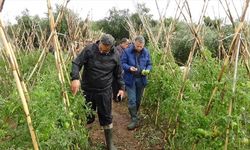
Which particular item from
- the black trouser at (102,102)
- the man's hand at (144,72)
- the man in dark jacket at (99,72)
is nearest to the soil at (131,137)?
the black trouser at (102,102)

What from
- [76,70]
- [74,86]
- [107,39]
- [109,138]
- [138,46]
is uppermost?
[107,39]

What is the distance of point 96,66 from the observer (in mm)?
5172

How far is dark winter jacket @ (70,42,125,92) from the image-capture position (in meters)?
5.14

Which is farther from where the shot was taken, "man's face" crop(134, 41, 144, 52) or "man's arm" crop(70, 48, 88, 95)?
"man's face" crop(134, 41, 144, 52)

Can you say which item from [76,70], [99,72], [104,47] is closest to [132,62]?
[99,72]

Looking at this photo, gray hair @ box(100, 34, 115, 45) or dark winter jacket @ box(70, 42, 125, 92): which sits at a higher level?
gray hair @ box(100, 34, 115, 45)

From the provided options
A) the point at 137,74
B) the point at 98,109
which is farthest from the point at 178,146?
the point at 137,74

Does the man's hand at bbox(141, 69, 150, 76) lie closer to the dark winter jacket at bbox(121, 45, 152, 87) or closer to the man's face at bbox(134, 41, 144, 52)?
the dark winter jacket at bbox(121, 45, 152, 87)

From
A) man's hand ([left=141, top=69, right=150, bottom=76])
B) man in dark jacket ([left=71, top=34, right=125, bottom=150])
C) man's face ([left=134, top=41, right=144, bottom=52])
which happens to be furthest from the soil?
man's face ([left=134, top=41, right=144, bottom=52])

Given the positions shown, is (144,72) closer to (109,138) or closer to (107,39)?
(109,138)

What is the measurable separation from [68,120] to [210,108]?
4.88ft

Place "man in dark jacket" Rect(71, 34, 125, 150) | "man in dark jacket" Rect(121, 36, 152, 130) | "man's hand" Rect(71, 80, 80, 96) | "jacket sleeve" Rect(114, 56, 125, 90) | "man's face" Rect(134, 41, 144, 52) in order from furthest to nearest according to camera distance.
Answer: "man in dark jacket" Rect(121, 36, 152, 130), "man's face" Rect(134, 41, 144, 52), "jacket sleeve" Rect(114, 56, 125, 90), "man in dark jacket" Rect(71, 34, 125, 150), "man's hand" Rect(71, 80, 80, 96)

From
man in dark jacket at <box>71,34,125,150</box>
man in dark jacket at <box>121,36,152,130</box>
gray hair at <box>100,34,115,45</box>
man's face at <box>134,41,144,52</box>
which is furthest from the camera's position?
man in dark jacket at <box>121,36,152,130</box>

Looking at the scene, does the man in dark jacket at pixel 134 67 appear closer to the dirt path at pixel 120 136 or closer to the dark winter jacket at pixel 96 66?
the dirt path at pixel 120 136
